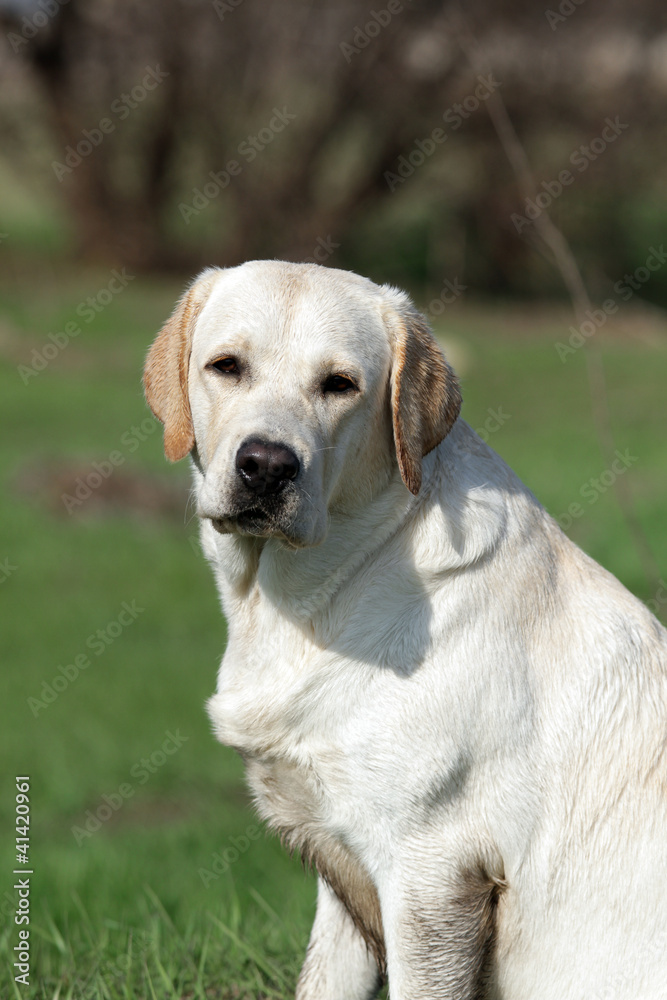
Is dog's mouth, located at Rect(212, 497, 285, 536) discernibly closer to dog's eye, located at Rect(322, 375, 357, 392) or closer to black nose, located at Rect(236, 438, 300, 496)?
black nose, located at Rect(236, 438, 300, 496)

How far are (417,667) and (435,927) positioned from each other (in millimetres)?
624

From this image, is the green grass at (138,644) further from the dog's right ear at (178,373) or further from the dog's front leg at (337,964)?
the dog's right ear at (178,373)

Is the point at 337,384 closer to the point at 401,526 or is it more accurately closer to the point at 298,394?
the point at 298,394

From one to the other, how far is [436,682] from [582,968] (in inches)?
31.6

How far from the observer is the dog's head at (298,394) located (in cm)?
283

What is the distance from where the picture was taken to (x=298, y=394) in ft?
9.57

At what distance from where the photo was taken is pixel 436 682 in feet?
9.24

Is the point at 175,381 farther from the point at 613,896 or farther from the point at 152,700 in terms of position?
the point at 152,700

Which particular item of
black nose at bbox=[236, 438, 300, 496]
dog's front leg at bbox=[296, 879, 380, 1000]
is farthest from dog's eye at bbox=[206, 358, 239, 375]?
dog's front leg at bbox=[296, 879, 380, 1000]

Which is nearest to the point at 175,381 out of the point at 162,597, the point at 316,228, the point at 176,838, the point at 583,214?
the point at 176,838

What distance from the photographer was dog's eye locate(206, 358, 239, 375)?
2990 mm

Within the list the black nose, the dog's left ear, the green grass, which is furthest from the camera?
the green grass

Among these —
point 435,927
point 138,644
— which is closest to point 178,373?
point 435,927

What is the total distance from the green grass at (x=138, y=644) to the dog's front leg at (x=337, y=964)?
38 centimetres
